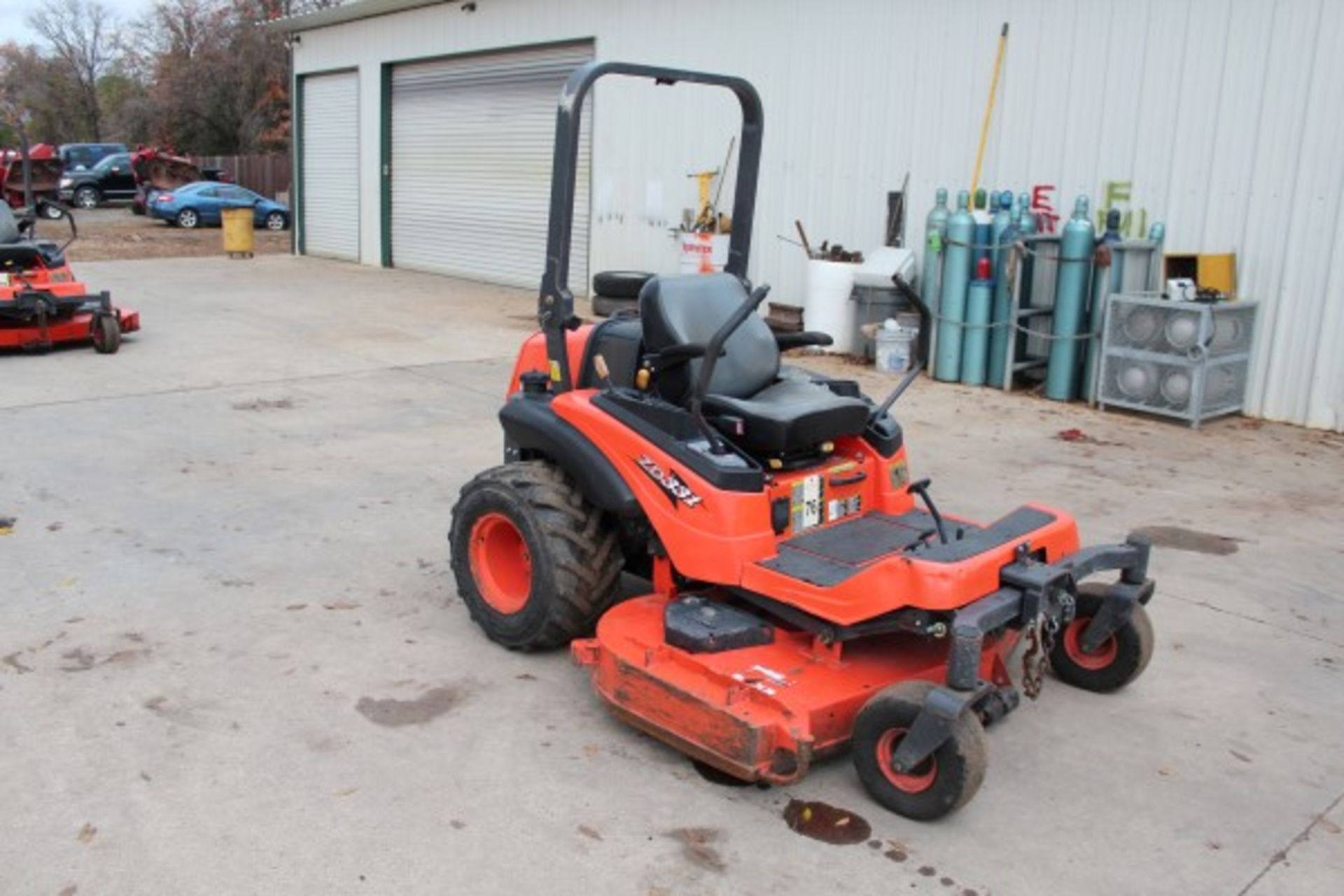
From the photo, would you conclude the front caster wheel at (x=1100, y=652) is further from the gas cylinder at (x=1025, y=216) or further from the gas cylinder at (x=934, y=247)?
the gas cylinder at (x=934, y=247)

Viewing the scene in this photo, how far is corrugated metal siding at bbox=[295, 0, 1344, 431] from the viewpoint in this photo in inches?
352

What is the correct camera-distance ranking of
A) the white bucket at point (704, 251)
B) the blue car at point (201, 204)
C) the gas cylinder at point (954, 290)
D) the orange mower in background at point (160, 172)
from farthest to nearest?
the orange mower in background at point (160, 172) < the blue car at point (201, 204) < the white bucket at point (704, 251) < the gas cylinder at point (954, 290)

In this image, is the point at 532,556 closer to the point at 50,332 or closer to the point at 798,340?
the point at 798,340

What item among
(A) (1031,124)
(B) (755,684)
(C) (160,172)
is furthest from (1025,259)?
(C) (160,172)

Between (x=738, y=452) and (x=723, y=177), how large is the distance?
10135mm

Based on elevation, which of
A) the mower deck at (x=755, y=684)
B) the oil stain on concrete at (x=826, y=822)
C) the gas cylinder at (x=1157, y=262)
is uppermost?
the gas cylinder at (x=1157, y=262)

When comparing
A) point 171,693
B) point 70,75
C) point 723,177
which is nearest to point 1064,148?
point 723,177

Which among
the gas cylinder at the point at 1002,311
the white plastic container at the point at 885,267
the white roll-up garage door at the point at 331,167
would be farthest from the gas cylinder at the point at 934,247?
the white roll-up garage door at the point at 331,167

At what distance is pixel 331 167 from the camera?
21.2m

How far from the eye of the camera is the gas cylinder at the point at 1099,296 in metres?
9.38

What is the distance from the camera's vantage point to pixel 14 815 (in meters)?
3.36

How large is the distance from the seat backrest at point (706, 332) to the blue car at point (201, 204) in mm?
25700

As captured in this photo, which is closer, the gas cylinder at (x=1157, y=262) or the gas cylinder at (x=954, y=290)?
the gas cylinder at (x=1157, y=262)

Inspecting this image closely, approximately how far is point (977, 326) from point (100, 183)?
30372 mm
